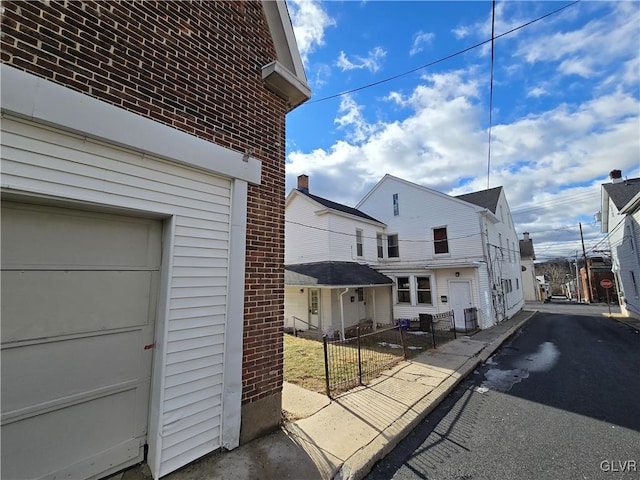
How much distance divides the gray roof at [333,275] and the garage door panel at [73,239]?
29.5 feet

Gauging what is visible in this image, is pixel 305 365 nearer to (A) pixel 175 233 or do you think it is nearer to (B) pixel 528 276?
(A) pixel 175 233

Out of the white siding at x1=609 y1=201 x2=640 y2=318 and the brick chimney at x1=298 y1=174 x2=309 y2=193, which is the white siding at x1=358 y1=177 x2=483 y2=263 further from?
the white siding at x1=609 y1=201 x2=640 y2=318

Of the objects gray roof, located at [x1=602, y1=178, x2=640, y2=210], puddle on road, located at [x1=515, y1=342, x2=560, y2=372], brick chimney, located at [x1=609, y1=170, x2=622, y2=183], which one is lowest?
puddle on road, located at [x1=515, y1=342, x2=560, y2=372]

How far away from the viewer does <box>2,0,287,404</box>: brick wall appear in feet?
8.06

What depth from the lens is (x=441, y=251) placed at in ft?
52.2

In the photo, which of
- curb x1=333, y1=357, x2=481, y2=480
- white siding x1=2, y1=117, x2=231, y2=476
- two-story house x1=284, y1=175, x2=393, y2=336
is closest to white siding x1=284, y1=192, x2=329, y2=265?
two-story house x1=284, y1=175, x2=393, y2=336

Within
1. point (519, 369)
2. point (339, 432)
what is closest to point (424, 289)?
point (519, 369)

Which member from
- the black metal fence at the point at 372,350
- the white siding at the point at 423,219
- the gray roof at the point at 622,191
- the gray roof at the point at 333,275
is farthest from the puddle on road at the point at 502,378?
the gray roof at the point at 622,191

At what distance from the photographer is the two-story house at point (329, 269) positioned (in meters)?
13.0

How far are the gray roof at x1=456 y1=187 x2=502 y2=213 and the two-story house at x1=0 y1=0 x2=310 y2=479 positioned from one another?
18.3 metres

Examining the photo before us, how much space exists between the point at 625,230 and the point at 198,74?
2249cm

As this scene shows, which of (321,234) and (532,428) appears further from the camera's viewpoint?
(321,234)

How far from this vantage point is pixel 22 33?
2.30m

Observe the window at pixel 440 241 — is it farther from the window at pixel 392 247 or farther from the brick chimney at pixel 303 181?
the brick chimney at pixel 303 181
